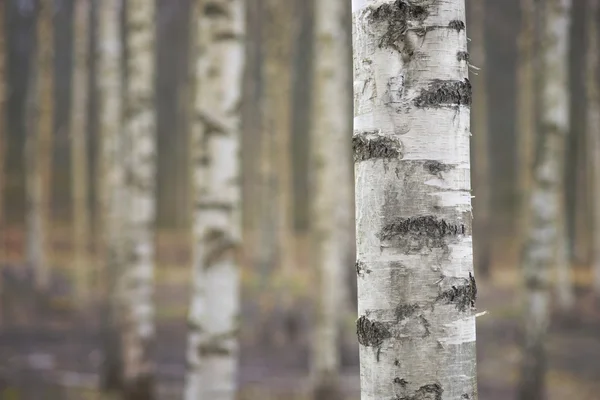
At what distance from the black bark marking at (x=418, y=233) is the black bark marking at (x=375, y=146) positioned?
0.61 feet

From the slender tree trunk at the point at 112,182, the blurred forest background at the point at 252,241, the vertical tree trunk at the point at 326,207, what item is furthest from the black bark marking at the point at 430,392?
the vertical tree trunk at the point at 326,207

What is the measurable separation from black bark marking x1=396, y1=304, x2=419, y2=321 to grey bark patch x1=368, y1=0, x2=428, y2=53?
698 millimetres

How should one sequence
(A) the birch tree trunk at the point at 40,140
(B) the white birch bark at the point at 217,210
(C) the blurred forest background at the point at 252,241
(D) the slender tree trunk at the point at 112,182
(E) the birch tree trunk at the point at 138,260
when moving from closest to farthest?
(B) the white birch bark at the point at 217,210 → (E) the birch tree trunk at the point at 138,260 → (D) the slender tree trunk at the point at 112,182 → (C) the blurred forest background at the point at 252,241 → (A) the birch tree trunk at the point at 40,140

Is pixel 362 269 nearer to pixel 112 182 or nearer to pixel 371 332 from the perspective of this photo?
pixel 371 332

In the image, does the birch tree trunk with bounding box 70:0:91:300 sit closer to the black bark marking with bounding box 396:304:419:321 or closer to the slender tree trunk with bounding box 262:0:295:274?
the slender tree trunk with bounding box 262:0:295:274

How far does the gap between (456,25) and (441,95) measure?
205mm

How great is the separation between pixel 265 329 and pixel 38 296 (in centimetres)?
615

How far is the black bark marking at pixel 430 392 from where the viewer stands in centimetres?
191

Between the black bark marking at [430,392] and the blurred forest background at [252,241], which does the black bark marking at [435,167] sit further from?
the blurred forest background at [252,241]

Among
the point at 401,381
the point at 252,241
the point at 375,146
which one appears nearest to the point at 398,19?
the point at 375,146

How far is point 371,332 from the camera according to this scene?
6.48 ft

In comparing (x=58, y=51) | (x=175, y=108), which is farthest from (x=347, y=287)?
(x=58, y=51)

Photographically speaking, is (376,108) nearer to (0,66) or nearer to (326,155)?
(326,155)

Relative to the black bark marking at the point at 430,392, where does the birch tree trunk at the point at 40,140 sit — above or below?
above
